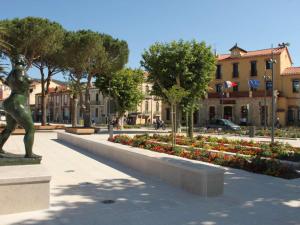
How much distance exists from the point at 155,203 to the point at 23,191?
2.45 m

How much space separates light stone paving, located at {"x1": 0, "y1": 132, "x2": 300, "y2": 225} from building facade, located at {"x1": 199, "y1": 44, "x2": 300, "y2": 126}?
33.6m

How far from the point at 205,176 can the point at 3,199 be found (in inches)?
153

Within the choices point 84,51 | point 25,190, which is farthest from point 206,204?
point 84,51

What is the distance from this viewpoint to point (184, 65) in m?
25.8

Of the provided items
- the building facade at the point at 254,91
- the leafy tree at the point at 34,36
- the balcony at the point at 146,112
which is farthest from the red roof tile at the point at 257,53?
the leafy tree at the point at 34,36

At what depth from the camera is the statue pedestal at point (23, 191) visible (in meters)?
5.45

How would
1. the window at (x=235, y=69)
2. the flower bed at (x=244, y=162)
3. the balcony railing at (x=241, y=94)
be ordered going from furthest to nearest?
the window at (x=235, y=69)
the balcony railing at (x=241, y=94)
the flower bed at (x=244, y=162)

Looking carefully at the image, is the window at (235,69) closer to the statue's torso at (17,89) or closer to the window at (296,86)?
the window at (296,86)

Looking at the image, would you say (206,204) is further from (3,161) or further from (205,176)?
(3,161)

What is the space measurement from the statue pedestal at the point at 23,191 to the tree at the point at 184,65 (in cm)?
2062

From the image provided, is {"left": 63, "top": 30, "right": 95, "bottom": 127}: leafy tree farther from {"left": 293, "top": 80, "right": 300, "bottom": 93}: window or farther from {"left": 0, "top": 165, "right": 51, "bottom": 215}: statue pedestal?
{"left": 293, "top": 80, "right": 300, "bottom": 93}: window

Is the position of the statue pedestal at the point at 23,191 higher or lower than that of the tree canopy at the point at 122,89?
lower

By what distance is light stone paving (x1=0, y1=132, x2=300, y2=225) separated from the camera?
5.29 metres

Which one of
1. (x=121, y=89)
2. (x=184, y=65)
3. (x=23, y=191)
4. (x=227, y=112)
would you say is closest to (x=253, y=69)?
(x=227, y=112)
